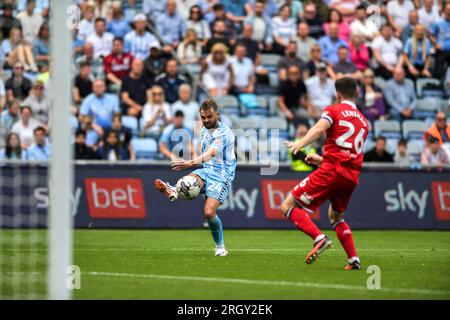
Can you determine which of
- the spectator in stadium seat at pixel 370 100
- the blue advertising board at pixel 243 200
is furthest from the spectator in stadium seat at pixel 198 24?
the blue advertising board at pixel 243 200

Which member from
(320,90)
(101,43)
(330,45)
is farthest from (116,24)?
(330,45)

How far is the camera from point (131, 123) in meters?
23.0

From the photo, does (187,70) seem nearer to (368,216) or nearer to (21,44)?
(21,44)

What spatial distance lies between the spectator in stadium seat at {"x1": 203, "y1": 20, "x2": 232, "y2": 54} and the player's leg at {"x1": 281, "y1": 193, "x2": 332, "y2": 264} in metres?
12.7

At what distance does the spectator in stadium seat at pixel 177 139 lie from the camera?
874 inches

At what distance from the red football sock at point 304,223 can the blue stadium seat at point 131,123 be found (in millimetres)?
10783

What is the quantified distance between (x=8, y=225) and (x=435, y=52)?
1275 cm

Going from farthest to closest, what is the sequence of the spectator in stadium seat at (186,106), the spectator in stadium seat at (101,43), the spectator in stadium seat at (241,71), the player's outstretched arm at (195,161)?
the spectator in stadium seat at (241,71) < the spectator in stadium seat at (101,43) < the spectator in stadium seat at (186,106) < the player's outstretched arm at (195,161)

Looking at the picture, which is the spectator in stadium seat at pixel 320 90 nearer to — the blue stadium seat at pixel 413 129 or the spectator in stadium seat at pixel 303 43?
the spectator in stadium seat at pixel 303 43

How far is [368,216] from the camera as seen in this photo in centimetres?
2206

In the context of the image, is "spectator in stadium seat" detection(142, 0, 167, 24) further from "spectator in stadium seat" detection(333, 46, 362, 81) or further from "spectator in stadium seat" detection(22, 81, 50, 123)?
"spectator in stadium seat" detection(333, 46, 362, 81)

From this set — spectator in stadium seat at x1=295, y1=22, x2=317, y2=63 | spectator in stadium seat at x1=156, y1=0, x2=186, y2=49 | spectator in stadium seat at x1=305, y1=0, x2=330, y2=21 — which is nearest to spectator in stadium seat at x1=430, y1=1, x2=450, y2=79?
spectator in stadium seat at x1=305, y1=0, x2=330, y2=21

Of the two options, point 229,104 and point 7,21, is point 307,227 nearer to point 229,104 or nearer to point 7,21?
point 229,104

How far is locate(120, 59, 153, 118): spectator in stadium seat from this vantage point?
2317 centimetres
